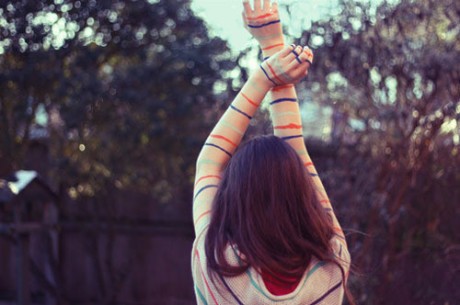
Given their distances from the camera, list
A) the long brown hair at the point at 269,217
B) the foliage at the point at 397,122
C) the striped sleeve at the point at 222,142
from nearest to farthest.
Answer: the long brown hair at the point at 269,217, the striped sleeve at the point at 222,142, the foliage at the point at 397,122

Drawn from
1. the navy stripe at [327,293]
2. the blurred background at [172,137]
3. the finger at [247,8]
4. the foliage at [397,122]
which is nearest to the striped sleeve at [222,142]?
the finger at [247,8]

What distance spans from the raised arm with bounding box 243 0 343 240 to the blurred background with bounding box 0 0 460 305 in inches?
74.9

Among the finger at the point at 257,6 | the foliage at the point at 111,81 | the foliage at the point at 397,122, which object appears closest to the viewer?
the finger at the point at 257,6

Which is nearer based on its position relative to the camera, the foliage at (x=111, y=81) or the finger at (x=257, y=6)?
the finger at (x=257, y=6)

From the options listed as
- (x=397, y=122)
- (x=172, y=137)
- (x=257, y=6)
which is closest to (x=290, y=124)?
(x=257, y=6)

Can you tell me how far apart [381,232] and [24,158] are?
12.4ft

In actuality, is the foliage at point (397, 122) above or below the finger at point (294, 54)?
below

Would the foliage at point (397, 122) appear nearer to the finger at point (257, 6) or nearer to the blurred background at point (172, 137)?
the blurred background at point (172, 137)

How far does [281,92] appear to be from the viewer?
7.07ft

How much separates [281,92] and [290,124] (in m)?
0.10

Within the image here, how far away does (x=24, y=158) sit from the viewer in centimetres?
742

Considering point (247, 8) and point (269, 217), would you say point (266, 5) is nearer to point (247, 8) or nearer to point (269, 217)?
point (247, 8)

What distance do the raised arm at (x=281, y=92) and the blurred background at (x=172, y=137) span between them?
74.9 inches

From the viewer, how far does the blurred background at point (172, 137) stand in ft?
16.0
